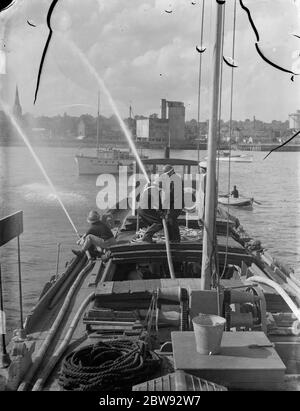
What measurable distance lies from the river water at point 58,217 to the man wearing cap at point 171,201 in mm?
3123

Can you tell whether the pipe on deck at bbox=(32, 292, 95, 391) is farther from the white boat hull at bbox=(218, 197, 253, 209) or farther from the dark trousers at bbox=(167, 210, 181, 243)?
the white boat hull at bbox=(218, 197, 253, 209)

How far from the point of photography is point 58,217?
33906 mm

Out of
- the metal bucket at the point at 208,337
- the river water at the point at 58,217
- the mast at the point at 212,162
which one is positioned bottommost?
the river water at the point at 58,217

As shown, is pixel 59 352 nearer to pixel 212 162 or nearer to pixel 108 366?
pixel 108 366

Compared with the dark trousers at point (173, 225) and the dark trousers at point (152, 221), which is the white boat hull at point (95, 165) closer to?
the dark trousers at point (152, 221)

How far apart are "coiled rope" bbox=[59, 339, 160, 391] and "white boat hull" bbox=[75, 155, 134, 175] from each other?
2176 inches

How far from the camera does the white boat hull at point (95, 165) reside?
6138 centimetres

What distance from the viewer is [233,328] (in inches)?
279

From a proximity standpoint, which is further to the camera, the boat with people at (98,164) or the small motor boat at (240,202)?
the boat with people at (98,164)

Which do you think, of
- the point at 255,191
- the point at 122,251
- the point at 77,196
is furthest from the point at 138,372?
the point at 255,191

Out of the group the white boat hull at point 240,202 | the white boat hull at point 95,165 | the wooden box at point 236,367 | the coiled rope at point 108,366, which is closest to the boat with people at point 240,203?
the white boat hull at point 240,202
